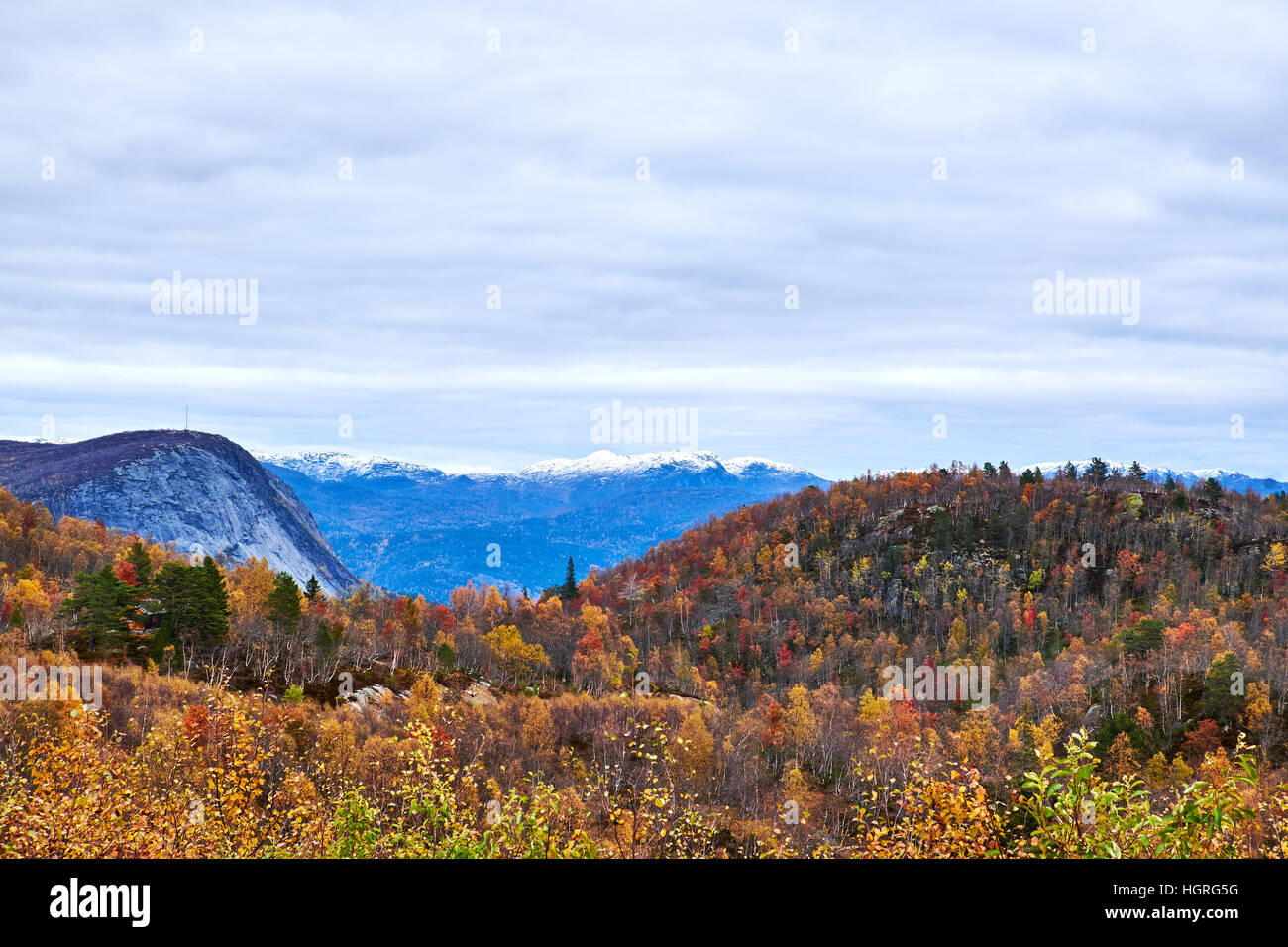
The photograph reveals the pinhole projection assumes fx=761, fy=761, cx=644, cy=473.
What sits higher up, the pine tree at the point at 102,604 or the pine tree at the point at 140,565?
the pine tree at the point at 140,565

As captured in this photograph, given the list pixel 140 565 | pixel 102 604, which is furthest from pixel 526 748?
pixel 140 565

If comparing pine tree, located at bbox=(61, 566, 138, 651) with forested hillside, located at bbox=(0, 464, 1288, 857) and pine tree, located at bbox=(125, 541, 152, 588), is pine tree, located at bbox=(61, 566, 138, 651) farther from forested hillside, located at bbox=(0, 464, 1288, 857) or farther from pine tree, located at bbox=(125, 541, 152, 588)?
pine tree, located at bbox=(125, 541, 152, 588)

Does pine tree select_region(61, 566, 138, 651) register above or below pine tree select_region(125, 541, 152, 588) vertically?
below

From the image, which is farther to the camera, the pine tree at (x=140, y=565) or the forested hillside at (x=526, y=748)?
the pine tree at (x=140, y=565)

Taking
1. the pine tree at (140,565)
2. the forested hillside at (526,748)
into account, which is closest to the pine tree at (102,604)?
the forested hillside at (526,748)

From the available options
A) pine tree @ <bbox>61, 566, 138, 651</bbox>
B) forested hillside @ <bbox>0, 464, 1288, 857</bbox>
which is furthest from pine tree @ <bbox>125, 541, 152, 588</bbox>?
pine tree @ <bbox>61, 566, 138, 651</bbox>

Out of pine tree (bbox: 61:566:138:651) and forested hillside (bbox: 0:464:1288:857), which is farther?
pine tree (bbox: 61:566:138:651)

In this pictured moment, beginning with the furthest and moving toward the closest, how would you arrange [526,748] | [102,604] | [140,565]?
[140,565] < [526,748] < [102,604]

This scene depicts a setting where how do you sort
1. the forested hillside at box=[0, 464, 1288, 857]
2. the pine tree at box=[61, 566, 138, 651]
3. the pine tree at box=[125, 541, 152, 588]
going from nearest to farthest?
the forested hillside at box=[0, 464, 1288, 857], the pine tree at box=[61, 566, 138, 651], the pine tree at box=[125, 541, 152, 588]

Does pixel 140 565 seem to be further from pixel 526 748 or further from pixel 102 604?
pixel 526 748

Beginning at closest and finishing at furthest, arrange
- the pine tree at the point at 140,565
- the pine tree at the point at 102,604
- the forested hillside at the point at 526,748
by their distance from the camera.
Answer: the forested hillside at the point at 526,748
the pine tree at the point at 102,604
the pine tree at the point at 140,565

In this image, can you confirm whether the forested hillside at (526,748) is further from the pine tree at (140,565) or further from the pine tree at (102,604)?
the pine tree at (140,565)

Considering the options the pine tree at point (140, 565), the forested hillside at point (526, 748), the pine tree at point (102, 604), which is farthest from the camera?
the pine tree at point (140, 565)

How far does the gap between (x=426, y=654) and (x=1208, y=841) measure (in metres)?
167
